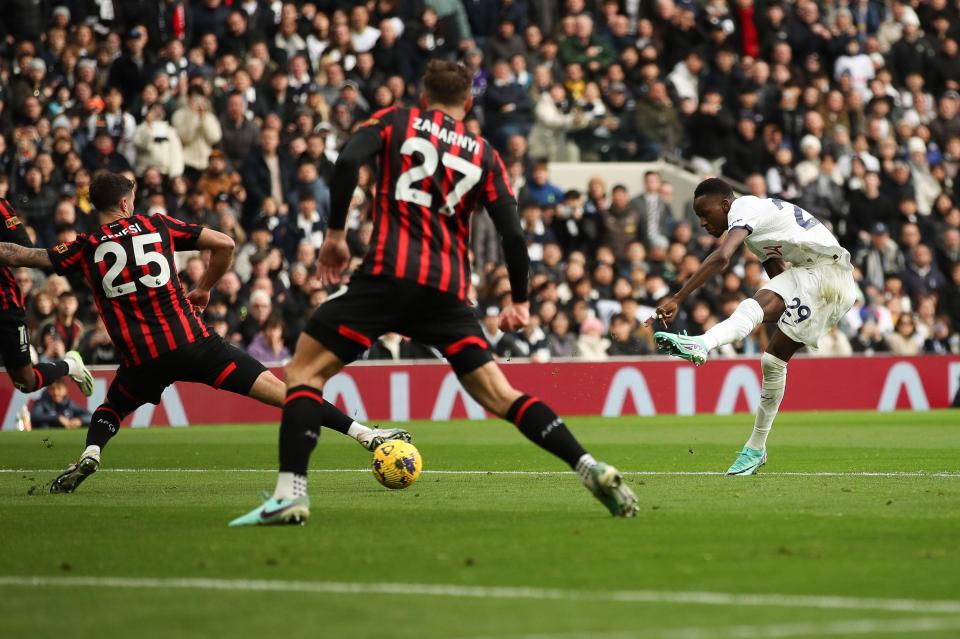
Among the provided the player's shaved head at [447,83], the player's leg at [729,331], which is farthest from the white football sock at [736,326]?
the player's shaved head at [447,83]

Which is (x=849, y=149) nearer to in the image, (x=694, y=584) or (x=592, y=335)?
(x=592, y=335)

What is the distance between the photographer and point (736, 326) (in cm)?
1152

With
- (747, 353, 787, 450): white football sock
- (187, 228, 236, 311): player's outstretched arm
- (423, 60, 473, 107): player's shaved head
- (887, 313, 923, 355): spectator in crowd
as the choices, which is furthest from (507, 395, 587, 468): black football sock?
(887, 313, 923, 355): spectator in crowd

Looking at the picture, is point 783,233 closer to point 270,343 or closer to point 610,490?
point 610,490

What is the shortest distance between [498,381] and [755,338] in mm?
16529

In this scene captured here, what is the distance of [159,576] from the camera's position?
661 centimetres

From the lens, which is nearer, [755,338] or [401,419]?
[401,419]

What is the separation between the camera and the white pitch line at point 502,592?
5773 millimetres

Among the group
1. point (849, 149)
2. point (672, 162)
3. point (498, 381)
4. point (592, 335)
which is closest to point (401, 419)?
point (592, 335)

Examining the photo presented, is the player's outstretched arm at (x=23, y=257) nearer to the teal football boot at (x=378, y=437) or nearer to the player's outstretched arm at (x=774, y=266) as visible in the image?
the teal football boot at (x=378, y=437)

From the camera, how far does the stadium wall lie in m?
21.5

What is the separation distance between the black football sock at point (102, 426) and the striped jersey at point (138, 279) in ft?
1.40

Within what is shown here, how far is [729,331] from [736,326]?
0.35 feet

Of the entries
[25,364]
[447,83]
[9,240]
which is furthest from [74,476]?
[447,83]
